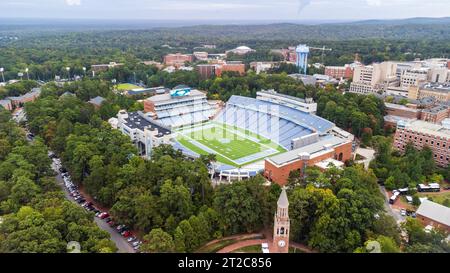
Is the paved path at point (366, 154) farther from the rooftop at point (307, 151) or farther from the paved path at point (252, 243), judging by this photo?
the paved path at point (252, 243)

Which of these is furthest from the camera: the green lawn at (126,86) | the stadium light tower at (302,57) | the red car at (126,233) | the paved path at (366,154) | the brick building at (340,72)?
the stadium light tower at (302,57)

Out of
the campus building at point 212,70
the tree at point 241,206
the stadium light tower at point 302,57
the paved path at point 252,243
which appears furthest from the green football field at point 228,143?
the stadium light tower at point 302,57

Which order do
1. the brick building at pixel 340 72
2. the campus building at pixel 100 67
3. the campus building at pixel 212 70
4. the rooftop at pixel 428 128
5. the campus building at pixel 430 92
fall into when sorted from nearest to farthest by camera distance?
1. the rooftop at pixel 428 128
2. the campus building at pixel 430 92
3. the campus building at pixel 212 70
4. the brick building at pixel 340 72
5. the campus building at pixel 100 67

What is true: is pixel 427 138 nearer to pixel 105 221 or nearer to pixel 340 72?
pixel 105 221

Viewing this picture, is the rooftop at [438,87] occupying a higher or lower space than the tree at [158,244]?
higher

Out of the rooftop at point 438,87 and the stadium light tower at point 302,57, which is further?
the stadium light tower at point 302,57

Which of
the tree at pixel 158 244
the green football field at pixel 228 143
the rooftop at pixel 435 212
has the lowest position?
the green football field at pixel 228 143
